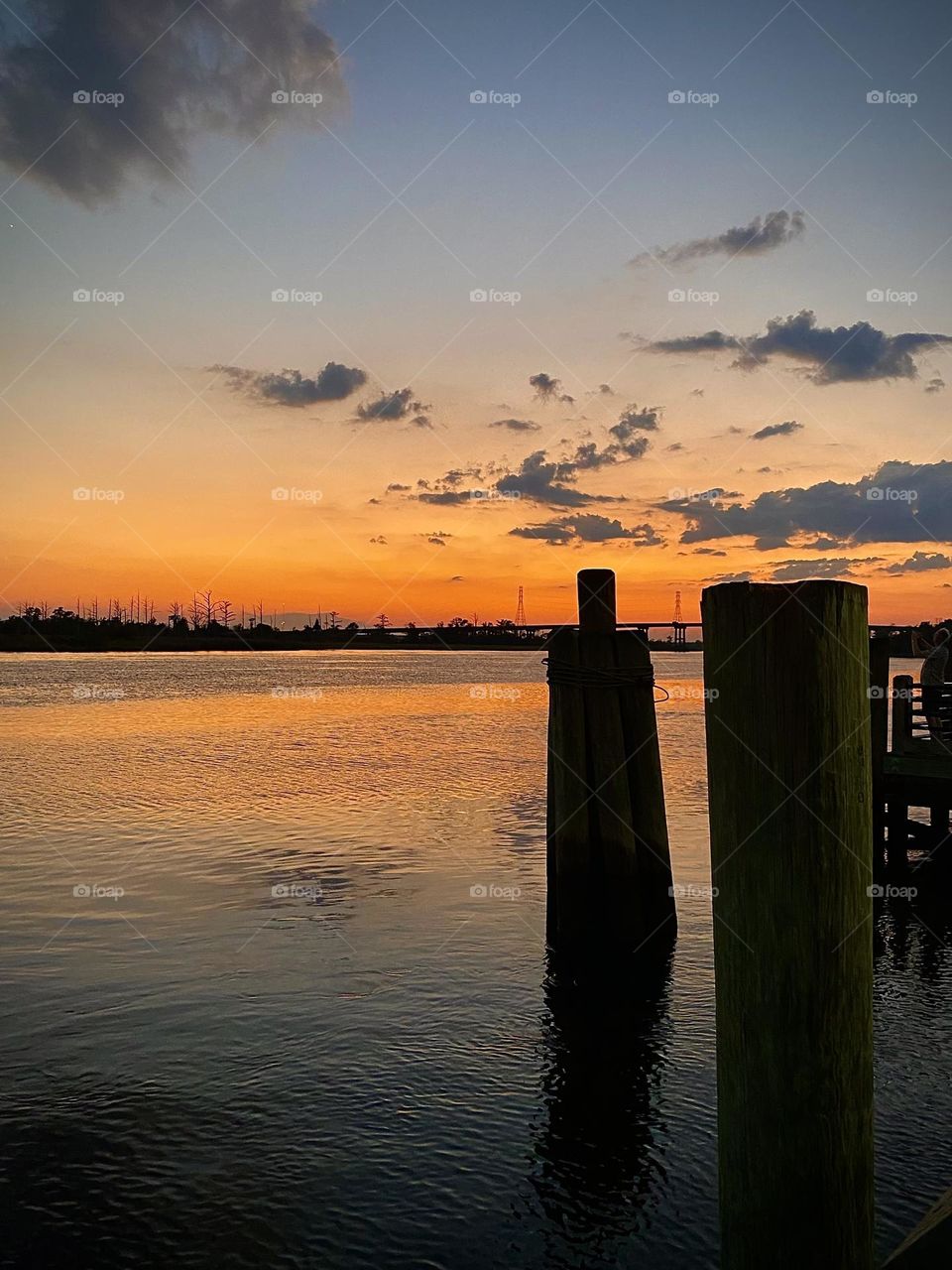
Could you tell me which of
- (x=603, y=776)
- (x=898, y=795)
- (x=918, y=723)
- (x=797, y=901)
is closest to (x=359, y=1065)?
(x=603, y=776)

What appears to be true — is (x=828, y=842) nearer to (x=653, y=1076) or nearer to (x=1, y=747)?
(x=653, y=1076)

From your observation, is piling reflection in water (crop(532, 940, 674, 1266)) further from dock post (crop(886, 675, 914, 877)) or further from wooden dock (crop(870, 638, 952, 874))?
dock post (crop(886, 675, 914, 877))

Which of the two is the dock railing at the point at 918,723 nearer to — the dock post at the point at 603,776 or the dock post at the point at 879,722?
the dock post at the point at 879,722

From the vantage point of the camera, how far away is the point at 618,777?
1120 centimetres

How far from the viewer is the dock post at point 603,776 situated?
11156 mm

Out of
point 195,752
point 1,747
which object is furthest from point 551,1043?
point 1,747

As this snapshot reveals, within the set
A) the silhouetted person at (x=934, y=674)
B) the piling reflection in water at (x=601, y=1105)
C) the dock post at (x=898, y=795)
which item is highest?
the silhouetted person at (x=934, y=674)

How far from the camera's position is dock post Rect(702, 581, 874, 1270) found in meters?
3.92

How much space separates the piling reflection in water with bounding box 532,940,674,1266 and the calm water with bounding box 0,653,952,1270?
31mm

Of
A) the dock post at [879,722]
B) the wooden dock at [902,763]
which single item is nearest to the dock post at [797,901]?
the dock post at [879,722]

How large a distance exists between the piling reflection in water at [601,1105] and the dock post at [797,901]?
3142 mm

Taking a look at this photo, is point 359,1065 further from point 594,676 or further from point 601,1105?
point 594,676

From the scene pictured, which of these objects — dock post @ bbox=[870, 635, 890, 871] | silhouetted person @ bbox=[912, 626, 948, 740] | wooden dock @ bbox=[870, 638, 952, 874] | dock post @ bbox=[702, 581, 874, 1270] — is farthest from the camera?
silhouetted person @ bbox=[912, 626, 948, 740]

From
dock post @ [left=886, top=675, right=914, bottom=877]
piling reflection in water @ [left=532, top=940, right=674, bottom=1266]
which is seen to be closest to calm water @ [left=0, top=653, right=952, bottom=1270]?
piling reflection in water @ [left=532, top=940, right=674, bottom=1266]
